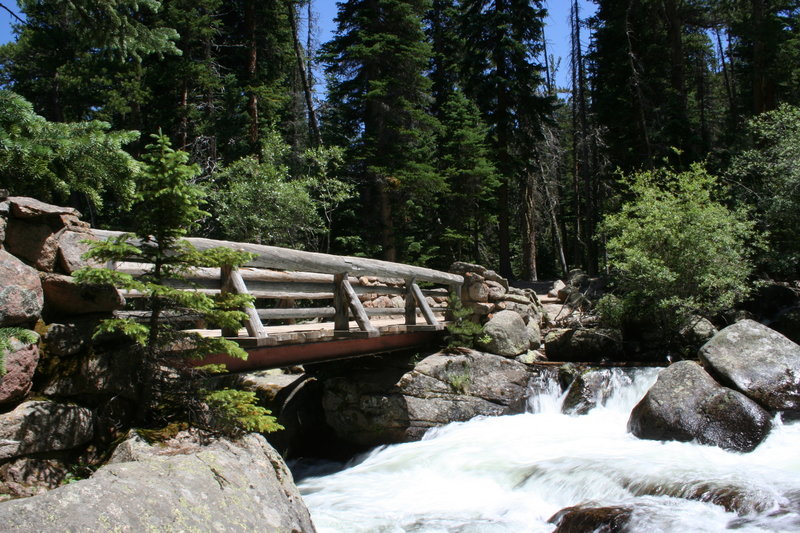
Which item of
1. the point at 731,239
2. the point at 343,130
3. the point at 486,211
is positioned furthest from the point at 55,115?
the point at 731,239

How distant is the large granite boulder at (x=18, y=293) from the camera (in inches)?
175

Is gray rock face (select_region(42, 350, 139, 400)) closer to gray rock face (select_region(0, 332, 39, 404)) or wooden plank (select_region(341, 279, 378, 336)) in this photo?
gray rock face (select_region(0, 332, 39, 404))

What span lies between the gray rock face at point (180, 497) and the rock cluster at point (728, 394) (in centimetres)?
564

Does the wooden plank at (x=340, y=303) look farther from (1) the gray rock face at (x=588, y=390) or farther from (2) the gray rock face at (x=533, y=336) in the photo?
(2) the gray rock face at (x=533, y=336)

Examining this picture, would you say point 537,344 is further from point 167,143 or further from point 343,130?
point 343,130

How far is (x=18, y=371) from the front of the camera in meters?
4.47

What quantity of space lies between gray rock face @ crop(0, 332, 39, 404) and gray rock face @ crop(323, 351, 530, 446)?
643 cm

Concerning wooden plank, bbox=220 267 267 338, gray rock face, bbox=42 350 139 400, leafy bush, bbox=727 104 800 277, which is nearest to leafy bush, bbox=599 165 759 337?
leafy bush, bbox=727 104 800 277

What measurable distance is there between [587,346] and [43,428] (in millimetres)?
10368

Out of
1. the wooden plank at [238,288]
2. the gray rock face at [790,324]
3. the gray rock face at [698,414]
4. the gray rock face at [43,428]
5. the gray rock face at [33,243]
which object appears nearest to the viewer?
the gray rock face at [43,428]

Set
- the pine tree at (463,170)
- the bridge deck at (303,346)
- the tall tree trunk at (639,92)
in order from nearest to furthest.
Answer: the bridge deck at (303,346) → the tall tree trunk at (639,92) → the pine tree at (463,170)

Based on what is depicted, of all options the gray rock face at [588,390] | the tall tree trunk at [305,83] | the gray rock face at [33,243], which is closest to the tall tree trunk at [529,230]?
the tall tree trunk at [305,83]

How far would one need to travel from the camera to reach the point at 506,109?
23.4m

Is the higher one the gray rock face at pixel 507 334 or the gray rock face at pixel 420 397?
the gray rock face at pixel 507 334
